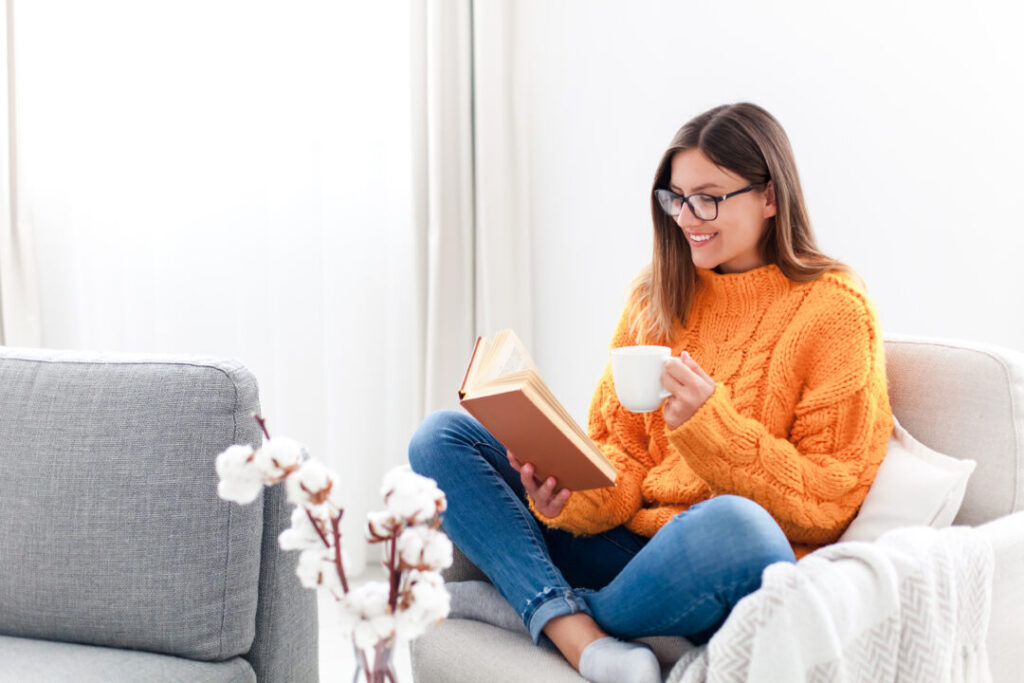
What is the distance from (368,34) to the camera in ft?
8.97

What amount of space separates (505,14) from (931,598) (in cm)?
202

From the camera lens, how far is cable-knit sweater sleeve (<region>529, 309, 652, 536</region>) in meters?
1.54

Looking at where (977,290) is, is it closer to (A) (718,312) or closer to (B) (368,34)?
(A) (718,312)

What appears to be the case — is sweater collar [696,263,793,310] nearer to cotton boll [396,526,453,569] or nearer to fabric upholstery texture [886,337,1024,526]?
fabric upholstery texture [886,337,1024,526]

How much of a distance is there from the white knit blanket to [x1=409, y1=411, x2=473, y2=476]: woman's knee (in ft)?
1.71

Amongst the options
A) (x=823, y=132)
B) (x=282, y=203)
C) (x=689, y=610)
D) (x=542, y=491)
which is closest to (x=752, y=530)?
(x=689, y=610)

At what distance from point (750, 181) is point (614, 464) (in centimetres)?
55

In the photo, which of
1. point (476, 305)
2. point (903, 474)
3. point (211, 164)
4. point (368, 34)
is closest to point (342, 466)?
point (476, 305)

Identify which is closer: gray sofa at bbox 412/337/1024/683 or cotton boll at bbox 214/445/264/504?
cotton boll at bbox 214/445/264/504

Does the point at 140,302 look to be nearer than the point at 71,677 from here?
No

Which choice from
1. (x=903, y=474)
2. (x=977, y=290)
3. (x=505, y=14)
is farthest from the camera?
(x=505, y=14)

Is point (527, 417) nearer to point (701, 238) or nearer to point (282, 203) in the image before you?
point (701, 238)

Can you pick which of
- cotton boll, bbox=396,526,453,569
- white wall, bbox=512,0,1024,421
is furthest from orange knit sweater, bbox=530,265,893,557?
white wall, bbox=512,0,1024,421

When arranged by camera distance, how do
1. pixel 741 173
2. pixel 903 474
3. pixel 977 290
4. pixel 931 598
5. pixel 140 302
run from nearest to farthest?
pixel 931 598, pixel 903 474, pixel 741 173, pixel 977 290, pixel 140 302
